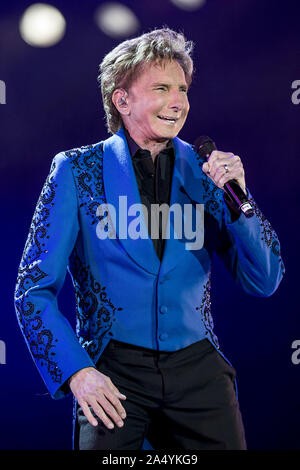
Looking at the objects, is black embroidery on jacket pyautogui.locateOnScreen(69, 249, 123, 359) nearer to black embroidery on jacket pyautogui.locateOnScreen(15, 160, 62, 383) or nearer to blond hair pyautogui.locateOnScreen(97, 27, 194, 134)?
black embroidery on jacket pyautogui.locateOnScreen(15, 160, 62, 383)

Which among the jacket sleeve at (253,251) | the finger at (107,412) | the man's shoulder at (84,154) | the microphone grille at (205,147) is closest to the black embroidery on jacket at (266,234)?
the jacket sleeve at (253,251)

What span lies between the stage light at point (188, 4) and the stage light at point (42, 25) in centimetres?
43

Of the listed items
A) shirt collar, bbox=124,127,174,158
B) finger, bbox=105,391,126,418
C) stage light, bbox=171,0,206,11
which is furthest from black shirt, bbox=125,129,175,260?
stage light, bbox=171,0,206,11

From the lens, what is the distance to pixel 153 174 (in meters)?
1.49

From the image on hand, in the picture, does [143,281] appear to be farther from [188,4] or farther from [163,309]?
[188,4]

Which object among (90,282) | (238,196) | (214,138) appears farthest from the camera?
(214,138)

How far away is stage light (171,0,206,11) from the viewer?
85.4 inches

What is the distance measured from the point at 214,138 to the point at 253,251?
0.97 m

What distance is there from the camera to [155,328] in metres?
1.35

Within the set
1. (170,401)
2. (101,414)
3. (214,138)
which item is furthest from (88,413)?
(214,138)

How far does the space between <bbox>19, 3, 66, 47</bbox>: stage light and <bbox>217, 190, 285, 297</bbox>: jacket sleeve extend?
3.49ft

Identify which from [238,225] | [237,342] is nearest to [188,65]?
[238,225]

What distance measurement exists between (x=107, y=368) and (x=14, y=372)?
98 centimetres

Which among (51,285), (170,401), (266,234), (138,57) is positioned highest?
(138,57)
